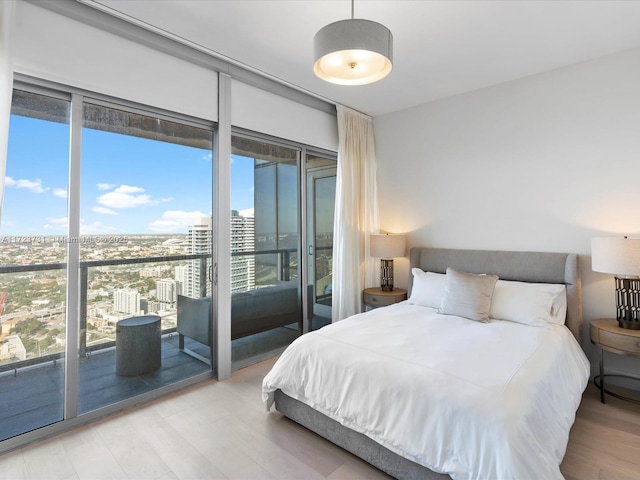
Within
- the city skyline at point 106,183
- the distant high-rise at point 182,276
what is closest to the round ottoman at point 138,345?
the distant high-rise at point 182,276

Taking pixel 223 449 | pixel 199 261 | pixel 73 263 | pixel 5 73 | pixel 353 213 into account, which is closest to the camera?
pixel 5 73

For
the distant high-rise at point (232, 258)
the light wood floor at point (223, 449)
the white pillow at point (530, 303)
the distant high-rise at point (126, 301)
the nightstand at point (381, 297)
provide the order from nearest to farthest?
the light wood floor at point (223, 449)
the distant high-rise at point (126, 301)
the white pillow at point (530, 303)
the distant high-rise at point (232, 258)
the nightstand at point (381, 297)

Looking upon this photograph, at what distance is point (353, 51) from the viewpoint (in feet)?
5.84

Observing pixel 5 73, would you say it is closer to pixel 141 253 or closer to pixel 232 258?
pixel 141 253

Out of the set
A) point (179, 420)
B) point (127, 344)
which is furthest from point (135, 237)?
point (179, 420)

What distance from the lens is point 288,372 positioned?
229 cm

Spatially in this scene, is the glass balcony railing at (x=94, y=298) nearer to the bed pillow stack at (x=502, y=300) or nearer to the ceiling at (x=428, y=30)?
the ceiling at (x=428, y=30)

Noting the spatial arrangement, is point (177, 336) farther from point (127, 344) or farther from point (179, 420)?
point (179, 420)

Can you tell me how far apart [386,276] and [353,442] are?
2.40 metres

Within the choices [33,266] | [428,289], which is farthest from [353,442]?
[33,266]

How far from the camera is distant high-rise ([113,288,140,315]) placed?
2.54m

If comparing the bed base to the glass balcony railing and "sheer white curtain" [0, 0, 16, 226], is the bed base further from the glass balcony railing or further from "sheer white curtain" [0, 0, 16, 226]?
"sheer white curtain" [0, 0, 16, 226]

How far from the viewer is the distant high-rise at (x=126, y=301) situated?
2540 millimetres

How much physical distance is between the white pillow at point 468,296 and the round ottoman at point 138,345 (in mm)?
2498
